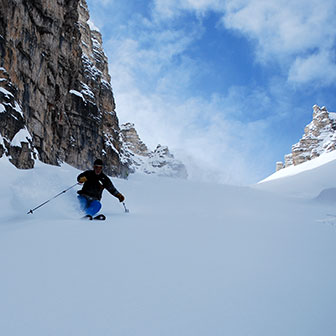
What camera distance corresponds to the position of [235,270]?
239cm

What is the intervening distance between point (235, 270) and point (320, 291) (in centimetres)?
70

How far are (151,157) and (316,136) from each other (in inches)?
3062

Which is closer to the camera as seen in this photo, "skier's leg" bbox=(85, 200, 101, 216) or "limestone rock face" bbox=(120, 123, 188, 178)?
"skier's leg" bbox=(85, 200, 101, 216)

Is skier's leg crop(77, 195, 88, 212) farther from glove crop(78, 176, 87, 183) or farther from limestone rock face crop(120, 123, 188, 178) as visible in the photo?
limestone rock face crop(120, 123, 188, 178)

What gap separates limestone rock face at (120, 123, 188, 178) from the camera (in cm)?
12644

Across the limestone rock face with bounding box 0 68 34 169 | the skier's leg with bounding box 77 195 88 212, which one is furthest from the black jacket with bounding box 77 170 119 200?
the limestone rock face with bounding box 0 68 34 169

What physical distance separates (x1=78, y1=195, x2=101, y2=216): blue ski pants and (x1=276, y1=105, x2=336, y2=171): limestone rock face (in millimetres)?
93002

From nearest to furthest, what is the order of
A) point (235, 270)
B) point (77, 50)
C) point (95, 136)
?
point (235, 270)
point (77, 50)
point (95, 136)

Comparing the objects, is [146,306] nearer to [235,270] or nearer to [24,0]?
[235,270]

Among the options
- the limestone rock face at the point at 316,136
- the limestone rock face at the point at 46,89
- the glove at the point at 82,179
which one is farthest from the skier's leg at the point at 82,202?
the limestone rock face at the point at 316,136

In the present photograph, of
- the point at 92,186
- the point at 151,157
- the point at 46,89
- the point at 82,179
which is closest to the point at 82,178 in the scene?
the point at 82,179

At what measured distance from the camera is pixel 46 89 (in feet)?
68.7

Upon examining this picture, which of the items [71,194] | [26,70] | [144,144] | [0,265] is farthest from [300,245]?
[144,144]

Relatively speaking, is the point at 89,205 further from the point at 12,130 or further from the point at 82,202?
the point at 12,130
